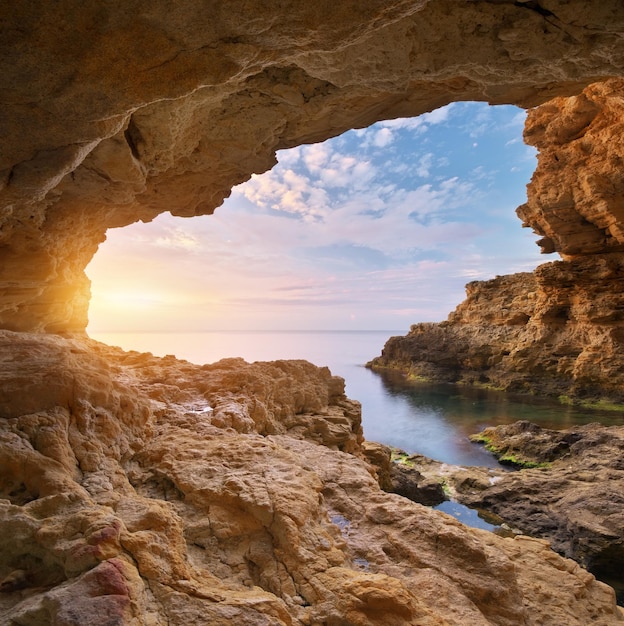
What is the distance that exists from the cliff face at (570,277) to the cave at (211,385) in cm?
2014

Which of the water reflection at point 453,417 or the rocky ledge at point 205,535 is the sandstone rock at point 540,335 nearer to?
the water reflection at point 453,417

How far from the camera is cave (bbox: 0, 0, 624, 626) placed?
296 centimetres

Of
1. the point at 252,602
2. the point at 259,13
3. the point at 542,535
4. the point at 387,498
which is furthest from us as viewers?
the point at 542,535

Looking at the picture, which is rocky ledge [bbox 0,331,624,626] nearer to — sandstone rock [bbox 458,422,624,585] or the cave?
the cave

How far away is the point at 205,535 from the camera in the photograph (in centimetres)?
383

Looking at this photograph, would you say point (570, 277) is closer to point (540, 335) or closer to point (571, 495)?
point (540, 335)

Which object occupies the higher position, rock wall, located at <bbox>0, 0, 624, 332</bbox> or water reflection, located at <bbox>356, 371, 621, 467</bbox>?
rock wall, located at <bbox>0, 0, 624, 332</bbox>

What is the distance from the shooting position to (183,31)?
317cm

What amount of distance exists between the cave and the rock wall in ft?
0.08

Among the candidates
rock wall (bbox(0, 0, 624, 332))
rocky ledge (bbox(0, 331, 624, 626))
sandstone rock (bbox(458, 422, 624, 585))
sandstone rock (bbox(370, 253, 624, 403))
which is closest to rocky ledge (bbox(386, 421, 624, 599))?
sandstone rock (bbox(458, 422, 624, 585))

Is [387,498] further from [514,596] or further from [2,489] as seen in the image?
[2,489]

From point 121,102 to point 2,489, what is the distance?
3901 millimetres

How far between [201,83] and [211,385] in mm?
5910

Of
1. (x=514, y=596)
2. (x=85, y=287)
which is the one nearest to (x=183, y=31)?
(x=514, y=596)
